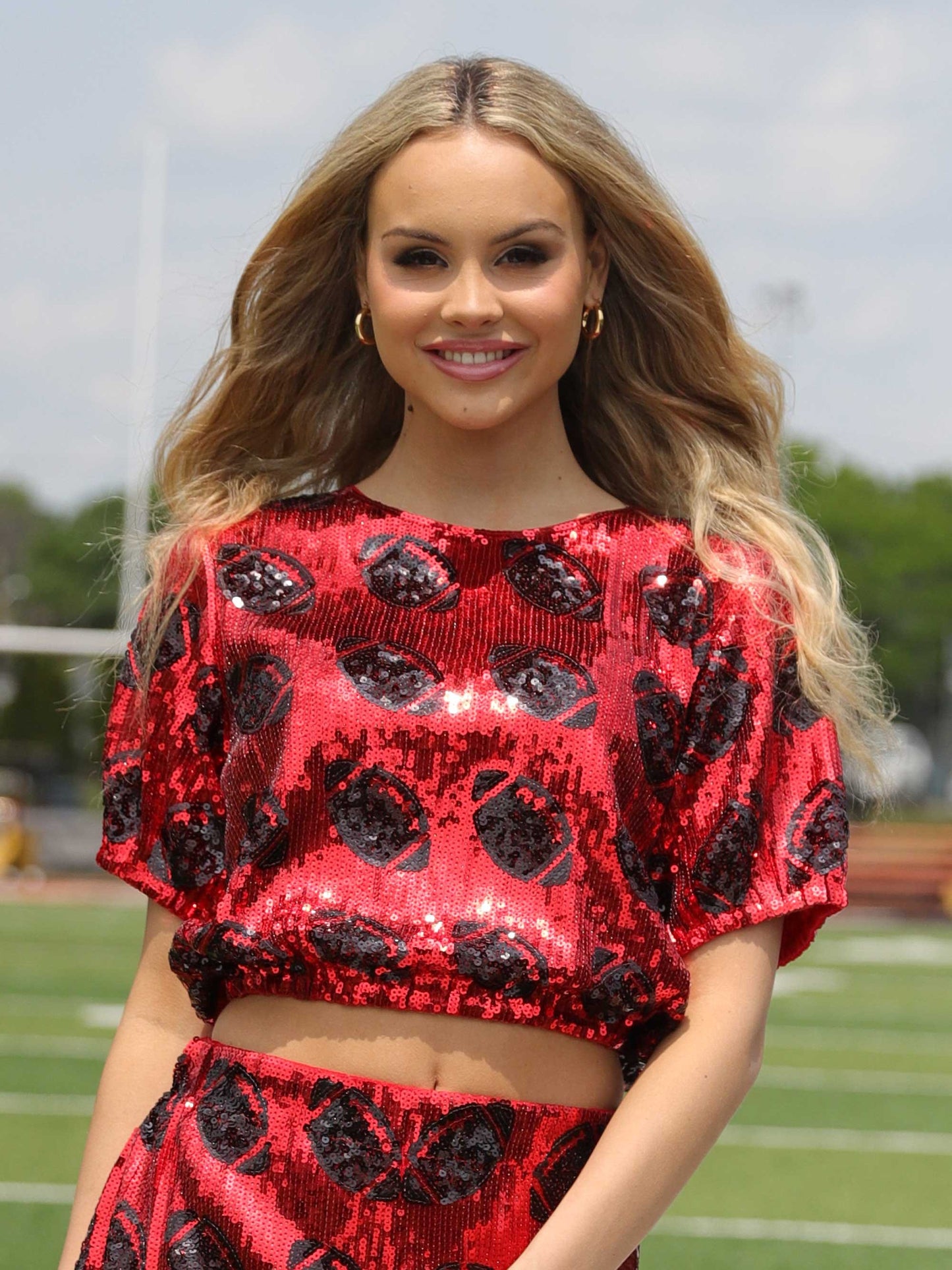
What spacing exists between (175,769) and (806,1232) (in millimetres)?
6266

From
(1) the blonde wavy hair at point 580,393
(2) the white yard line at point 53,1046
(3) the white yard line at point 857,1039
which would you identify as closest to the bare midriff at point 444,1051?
(1) the blonde wavy hair at point 580,393

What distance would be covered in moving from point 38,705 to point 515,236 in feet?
166

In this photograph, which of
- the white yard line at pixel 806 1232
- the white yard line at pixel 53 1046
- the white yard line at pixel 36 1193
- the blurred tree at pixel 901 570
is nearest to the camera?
the white yard line at pixel 806 1232

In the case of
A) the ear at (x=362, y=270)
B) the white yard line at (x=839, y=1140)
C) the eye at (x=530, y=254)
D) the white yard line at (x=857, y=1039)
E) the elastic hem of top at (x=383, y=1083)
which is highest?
the eye at (x=530, y=254)

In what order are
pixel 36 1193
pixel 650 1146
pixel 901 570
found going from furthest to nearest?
pixel 901 570, pixel 36 1193, pixel 650 1146

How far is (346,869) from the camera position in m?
1.83

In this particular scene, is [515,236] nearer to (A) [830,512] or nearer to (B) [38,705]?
(B) [38,705]

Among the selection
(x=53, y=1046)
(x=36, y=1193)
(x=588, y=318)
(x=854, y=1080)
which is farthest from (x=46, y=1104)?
(x=588, y=318)

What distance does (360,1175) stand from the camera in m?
1.77

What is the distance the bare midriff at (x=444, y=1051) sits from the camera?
1.79 metres

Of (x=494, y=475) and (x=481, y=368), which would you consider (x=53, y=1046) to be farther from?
(x=481, y=368)

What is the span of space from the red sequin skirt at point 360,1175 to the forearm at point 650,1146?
2.5 inches

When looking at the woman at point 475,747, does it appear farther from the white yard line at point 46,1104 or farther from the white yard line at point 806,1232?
the white yard line at point 46,1104

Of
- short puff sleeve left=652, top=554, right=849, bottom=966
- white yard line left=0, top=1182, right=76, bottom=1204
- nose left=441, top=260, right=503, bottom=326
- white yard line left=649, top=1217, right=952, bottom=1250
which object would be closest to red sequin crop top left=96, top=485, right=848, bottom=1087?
short puff sleeve left=652, top=554, right=849, bottom=966
